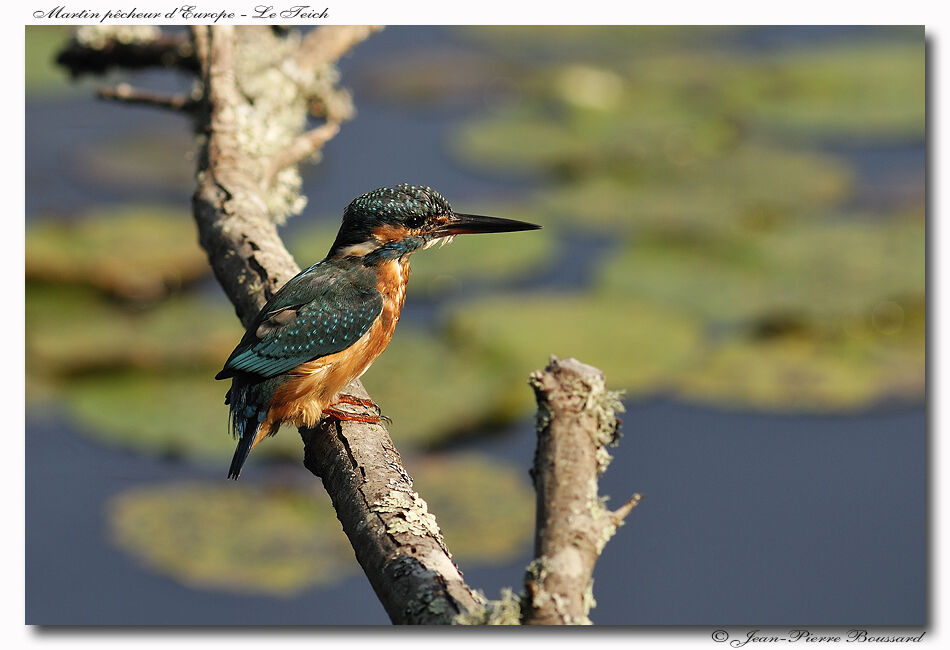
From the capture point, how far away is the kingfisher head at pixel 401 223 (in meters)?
2.63

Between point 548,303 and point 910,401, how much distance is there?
5.85 feet

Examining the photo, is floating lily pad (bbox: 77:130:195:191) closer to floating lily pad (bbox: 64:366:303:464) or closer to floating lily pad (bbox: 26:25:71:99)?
floating lily pad (bbox: 26:25:71:99)

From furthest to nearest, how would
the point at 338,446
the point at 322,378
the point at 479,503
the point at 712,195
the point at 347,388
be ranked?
1. the point at 712,195
2. the point at 479,503
3. the point at 347,388
4. the point at 322,378
5. the point at 338,446

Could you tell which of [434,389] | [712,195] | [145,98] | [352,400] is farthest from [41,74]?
[352,400]

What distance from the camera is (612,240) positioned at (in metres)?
5.93

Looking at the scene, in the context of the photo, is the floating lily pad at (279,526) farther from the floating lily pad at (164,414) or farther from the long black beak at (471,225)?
the long black beak at (471,225)

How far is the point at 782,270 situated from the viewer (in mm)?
5418

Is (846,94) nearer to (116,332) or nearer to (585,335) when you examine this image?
(585,335)

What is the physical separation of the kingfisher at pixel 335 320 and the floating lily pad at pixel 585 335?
2.03m

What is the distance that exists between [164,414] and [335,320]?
2.31 metres

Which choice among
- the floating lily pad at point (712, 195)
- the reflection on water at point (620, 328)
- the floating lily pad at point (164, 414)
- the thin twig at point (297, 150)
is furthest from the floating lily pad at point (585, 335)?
the thin twig at point (297, 150)

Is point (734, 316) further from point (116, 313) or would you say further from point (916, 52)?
point (916, 52)

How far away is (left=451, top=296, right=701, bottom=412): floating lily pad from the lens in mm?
4770
